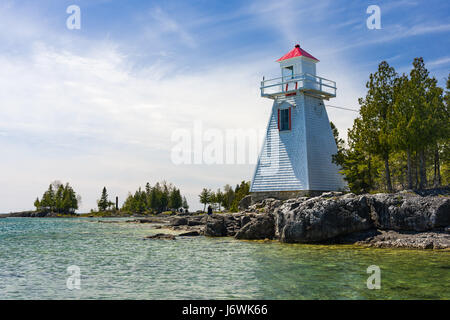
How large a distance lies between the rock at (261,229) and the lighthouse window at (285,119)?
375 inches

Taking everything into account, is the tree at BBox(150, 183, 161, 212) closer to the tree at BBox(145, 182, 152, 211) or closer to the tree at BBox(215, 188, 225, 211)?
the tree at BBox(145, 182, 152, 211)

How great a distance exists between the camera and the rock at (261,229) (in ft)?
90.9

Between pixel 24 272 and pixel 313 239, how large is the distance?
15856 millimetres

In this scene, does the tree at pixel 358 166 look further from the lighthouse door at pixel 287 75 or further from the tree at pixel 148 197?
the tree at pixel 148 197

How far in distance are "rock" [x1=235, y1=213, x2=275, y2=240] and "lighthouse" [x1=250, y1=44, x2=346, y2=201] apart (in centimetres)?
525

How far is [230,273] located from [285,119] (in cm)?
2184

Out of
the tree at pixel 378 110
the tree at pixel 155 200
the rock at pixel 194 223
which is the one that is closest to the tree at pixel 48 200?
the tree at pixel 155 200

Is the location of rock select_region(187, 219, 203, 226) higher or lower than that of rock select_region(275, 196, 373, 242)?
lower

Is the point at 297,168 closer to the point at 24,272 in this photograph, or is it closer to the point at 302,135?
the point at 302,135

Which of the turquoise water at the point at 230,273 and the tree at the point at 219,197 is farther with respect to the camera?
the tree at the point at 219,197

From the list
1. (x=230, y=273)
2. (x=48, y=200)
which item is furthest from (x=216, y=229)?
(x=48, y=200)

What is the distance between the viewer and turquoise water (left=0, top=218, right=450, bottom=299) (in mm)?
11797

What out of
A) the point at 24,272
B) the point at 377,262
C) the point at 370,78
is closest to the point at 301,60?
the point at 370,78

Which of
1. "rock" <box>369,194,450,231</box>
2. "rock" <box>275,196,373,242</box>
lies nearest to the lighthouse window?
"rock" <box>275,196,373,242</box>
